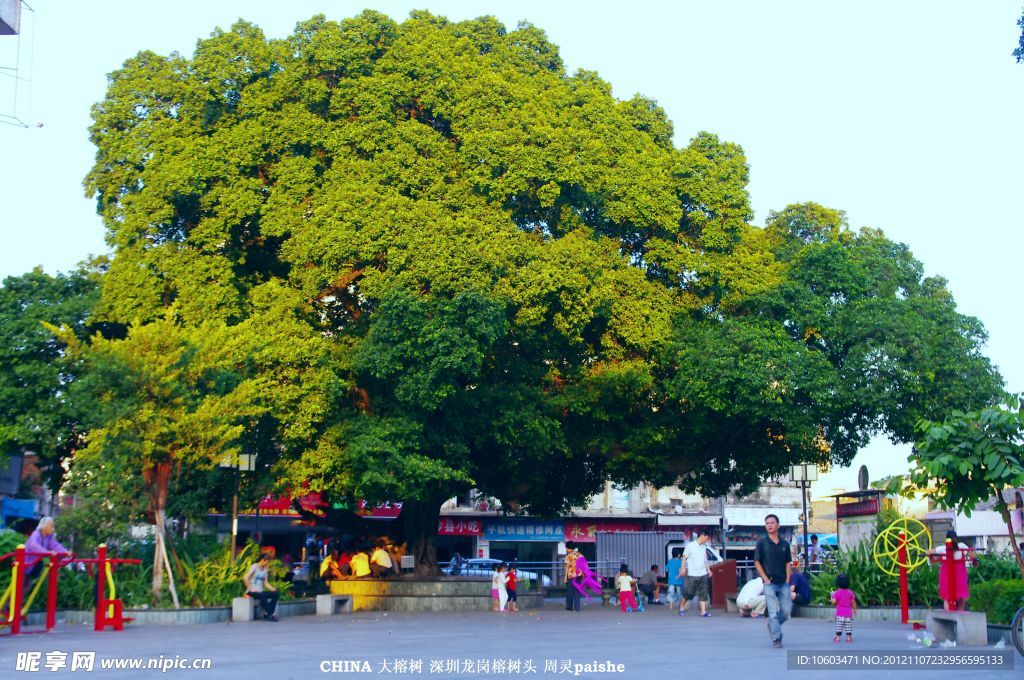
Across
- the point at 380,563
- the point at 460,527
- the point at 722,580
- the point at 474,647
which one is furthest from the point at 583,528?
the point at 474,647

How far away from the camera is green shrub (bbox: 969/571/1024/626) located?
15641 millimetres

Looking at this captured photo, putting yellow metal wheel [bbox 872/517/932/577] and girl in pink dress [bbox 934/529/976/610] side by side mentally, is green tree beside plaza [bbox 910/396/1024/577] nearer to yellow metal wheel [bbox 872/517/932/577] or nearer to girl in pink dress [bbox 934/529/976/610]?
girl in pink dress [bbox 934/529/976/610]

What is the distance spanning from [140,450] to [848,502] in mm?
17003

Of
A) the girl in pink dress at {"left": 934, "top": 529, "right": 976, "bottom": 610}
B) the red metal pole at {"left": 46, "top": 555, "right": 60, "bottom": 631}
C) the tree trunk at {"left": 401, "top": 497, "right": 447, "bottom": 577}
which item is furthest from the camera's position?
the tree trunk at {"left": 401, "top": 497, "right": 447, "bottom": 577}

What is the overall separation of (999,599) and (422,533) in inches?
614

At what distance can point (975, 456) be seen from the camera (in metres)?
12.2

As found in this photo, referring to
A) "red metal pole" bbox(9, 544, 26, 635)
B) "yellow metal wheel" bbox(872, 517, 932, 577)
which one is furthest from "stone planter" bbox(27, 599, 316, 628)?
"yellow metal wheel" bbox(872, 517, 932, 577)

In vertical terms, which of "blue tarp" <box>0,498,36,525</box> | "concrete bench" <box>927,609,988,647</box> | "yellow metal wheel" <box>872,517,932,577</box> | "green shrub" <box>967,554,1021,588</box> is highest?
"blue tarp" <box>0,498,36,525</box>

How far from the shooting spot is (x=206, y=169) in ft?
87.6

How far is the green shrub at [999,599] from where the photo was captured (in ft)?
51.3

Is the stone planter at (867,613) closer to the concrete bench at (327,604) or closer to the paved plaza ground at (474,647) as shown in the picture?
the paved plaza ground at (474,647)

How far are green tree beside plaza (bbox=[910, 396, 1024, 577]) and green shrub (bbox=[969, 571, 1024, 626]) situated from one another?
3641 millimetres

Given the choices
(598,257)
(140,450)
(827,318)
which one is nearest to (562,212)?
(598,257)

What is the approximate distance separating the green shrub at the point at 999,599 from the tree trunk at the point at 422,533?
1460 centimetres
